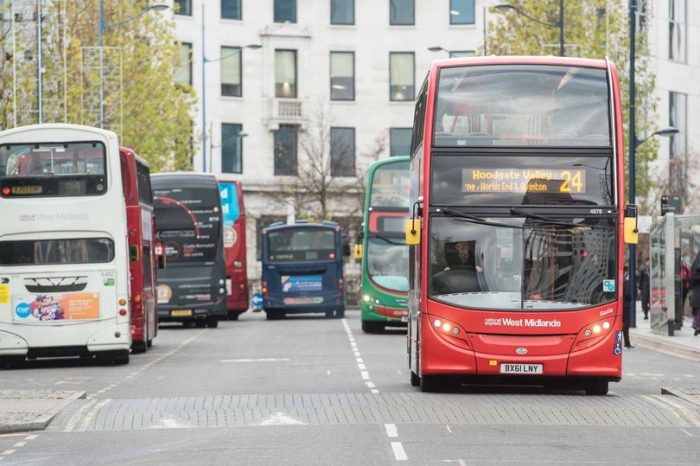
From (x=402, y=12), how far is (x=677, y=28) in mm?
14341

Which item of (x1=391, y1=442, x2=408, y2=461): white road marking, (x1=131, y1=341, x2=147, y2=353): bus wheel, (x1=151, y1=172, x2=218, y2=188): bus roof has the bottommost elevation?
(x1=131, y1=341, x2=147, y2=353): bus wheel

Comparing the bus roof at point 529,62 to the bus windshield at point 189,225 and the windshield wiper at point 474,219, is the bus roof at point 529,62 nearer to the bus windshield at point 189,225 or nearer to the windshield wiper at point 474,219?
the windshield wiper at point 474,219

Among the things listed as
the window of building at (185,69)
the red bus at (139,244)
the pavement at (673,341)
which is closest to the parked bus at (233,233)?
the pavement at (673,341)

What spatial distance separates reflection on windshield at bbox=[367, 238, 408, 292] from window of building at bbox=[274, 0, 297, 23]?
4175 centimetres

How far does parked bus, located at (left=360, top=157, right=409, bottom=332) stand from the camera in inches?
1594

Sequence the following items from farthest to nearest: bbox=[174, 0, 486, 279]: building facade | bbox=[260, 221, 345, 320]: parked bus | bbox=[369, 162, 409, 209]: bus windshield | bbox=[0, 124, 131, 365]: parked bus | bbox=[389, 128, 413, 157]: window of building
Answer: bbox=[389, 128, 413, 157]: window of building
bbox=[174, 0, 486, 279]: building facade
bbox=[260, 221, 345, 320]: parked bus
bbox=[369, 162, 409, 209]: bus windshield
bbox=[0, 124, 131, 365]: parked bus

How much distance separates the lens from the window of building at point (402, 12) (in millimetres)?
83250

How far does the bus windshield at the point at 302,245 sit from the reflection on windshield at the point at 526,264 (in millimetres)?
34880

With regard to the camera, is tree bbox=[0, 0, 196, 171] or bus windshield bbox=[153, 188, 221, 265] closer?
tree bbox=[0, 0, 196, 171]

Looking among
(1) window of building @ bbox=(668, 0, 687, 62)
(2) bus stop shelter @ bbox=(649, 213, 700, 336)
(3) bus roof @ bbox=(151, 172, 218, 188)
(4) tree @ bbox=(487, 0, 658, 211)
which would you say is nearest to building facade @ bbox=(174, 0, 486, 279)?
(1) window of building @ bbox=(668, 0, 687, 62)

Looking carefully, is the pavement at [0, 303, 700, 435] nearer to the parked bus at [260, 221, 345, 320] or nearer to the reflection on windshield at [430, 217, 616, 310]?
the reflection on windshield at [430, 217, 616, 310]

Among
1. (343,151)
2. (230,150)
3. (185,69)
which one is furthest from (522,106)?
(343,151)

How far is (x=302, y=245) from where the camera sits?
2189 inches

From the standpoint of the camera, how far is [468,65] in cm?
2050
